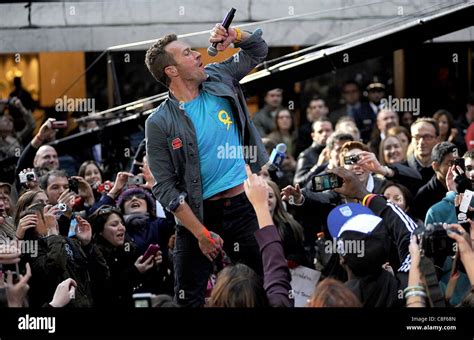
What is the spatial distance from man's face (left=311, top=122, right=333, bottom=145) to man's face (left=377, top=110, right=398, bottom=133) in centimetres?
50

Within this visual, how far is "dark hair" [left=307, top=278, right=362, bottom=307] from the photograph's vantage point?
17.9ft

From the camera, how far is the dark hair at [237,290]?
18.4 feet

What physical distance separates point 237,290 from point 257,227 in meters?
1.20

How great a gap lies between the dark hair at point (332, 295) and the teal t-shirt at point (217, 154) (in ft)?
4.67

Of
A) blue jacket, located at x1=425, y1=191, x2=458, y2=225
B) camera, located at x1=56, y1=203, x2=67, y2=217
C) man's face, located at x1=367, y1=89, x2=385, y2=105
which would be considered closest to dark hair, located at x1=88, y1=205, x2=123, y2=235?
camera, located at x1=56, y1=203, x2=67, y2=217

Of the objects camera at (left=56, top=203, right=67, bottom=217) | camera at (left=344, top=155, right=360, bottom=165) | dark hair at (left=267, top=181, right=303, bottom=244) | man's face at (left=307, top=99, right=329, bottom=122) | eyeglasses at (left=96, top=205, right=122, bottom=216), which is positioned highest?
man's face at (left=307, top=99, right=329, bottom=122)

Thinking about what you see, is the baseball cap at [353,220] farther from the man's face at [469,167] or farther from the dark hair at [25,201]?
the dark hair at [25,201]

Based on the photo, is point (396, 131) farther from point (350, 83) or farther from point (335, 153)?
point (350, 83)

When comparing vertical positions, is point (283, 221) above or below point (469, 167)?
below

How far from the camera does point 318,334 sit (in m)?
6.38

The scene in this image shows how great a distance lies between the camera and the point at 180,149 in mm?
6789

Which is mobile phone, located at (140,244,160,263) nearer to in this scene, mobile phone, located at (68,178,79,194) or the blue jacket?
mobile phone, located at (68,178,79,194)

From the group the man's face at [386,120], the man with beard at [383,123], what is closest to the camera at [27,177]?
the man with beard at [383,123]

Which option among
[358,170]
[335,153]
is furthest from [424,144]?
[358,170]
